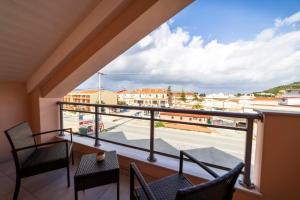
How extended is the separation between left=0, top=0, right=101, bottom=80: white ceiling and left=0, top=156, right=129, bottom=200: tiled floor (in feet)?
5.78

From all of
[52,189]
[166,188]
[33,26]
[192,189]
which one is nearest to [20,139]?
[52,189]

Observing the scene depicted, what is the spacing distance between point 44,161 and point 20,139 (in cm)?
45

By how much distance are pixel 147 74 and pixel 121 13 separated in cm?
667

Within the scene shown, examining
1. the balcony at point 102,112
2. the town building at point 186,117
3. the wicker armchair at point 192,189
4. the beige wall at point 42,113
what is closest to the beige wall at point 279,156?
the balcony at point 102,112

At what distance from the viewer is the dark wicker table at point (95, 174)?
60.5 inches

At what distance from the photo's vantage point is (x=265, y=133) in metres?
1.48

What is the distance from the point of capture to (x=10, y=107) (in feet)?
9.89

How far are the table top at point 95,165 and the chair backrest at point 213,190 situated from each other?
3.52 ft

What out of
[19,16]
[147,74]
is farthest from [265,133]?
[147,74]

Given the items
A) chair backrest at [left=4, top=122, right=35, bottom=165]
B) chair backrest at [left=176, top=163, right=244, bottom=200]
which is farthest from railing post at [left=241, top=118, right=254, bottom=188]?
chair backrest at [left=4, top=122, right=35, bottom=165]

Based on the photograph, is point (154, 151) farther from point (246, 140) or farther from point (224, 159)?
point (246, 140)

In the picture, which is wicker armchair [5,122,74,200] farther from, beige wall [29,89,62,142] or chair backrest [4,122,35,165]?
beige wall [29,89,62,142]

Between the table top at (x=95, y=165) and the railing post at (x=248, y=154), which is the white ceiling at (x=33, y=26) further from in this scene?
the railing post at (x=248, y=154)

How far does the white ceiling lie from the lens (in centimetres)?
174
